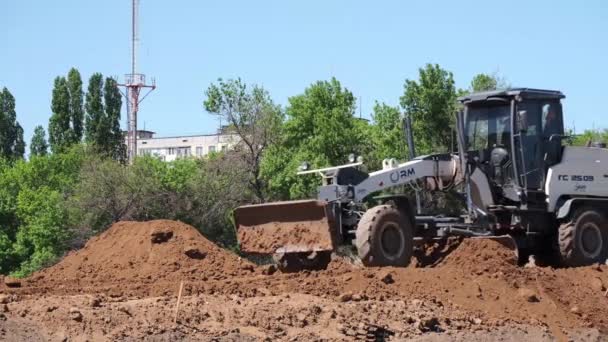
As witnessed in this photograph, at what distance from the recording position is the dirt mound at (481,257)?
553 inches

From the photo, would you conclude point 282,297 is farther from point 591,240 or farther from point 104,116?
point 104,116

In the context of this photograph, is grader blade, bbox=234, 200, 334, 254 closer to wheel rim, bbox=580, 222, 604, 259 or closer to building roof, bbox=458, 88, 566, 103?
building roof, bbox=458, 88, 566, 103

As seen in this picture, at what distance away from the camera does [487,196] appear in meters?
15.6

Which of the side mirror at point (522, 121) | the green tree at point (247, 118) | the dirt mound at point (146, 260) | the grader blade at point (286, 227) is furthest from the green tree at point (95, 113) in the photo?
the side mirror at point (522, 121)

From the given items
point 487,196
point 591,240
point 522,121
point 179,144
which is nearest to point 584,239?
point 591,240

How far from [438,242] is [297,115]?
30134mm

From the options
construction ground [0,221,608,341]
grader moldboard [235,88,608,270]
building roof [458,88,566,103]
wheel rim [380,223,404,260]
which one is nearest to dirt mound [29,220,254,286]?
construction ground [0,221,608,341]

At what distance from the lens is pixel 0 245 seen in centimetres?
4156

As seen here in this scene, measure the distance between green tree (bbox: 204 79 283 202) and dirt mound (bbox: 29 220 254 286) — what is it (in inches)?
1059

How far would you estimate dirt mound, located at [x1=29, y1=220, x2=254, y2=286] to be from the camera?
14633mm

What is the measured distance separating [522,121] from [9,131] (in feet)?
179

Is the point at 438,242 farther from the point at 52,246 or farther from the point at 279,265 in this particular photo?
the point at 52,246

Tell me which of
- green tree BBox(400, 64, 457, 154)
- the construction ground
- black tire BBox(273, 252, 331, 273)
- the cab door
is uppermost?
green tree BBox(400, 64, 457, 154)

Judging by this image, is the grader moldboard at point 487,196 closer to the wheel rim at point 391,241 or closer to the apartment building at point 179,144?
the wheel rim at point 391,241
